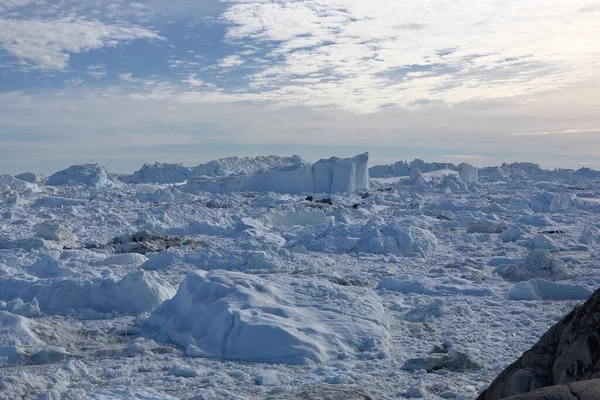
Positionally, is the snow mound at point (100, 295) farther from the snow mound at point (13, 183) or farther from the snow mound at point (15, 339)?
the snow mound at point (13, 183)

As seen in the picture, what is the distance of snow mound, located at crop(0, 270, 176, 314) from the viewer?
756 cm

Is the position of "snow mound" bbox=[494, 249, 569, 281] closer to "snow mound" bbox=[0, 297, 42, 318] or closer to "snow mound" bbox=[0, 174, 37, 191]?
"snow mound" bbox=[0, 297, 42, 318]

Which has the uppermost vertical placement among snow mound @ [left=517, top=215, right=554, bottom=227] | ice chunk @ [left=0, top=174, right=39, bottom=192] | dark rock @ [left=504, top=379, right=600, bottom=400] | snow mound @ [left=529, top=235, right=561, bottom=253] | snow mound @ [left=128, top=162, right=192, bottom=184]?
snow mound @ [left=128, top=162, right=192, bottom=184]

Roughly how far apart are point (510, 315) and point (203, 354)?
4.02 m

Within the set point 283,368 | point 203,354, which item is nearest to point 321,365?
point 283,368

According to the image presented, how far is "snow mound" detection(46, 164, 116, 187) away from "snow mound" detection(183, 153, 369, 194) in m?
13.4

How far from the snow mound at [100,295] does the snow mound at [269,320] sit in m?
0.72

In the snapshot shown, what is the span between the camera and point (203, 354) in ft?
19.2

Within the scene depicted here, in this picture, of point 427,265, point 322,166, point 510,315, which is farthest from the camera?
point 322,166

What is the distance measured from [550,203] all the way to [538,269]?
1865cm

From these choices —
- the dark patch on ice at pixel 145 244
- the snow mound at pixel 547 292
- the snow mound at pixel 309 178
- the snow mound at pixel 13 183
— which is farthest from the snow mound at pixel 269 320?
the snow mound at pixel 13 183

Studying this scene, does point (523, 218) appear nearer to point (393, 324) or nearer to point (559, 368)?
point (393, 324)

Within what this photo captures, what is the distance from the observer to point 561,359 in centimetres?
318

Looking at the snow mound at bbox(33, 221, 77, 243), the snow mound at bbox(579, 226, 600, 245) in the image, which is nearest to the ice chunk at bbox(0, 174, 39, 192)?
the snow mound at bbox(33, 221, 77, 243)
